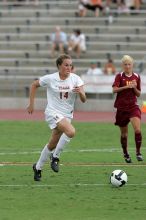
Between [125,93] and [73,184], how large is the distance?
150 inches

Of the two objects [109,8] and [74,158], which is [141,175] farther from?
[109,8]

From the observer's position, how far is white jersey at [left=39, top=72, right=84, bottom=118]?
13.6 meters

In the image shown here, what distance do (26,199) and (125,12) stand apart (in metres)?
25.3

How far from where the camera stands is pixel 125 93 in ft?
54.0

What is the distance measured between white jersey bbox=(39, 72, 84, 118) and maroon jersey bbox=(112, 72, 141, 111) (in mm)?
2831

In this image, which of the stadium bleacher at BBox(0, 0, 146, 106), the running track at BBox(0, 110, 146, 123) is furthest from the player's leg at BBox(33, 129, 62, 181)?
the stadium bleacher at BBox(0, 0, 146, 106)

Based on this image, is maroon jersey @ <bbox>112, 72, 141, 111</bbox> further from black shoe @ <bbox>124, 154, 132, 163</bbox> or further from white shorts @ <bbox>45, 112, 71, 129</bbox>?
white shorts @ <bbox>45, 112, 71, 129</bbox>

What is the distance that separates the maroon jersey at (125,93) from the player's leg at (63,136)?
111 inches

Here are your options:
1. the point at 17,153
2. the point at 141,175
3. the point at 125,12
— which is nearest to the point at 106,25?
the point at 125,12

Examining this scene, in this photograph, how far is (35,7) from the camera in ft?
125

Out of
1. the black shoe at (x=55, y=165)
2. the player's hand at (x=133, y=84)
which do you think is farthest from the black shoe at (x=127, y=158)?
the black shoe at (x=55, y=165)

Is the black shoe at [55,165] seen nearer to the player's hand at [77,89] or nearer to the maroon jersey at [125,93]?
the player's hand at [77,89]

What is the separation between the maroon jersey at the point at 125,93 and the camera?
16.4 meters

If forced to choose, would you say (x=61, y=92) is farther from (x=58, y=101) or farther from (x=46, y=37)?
(x=46, y=37)
